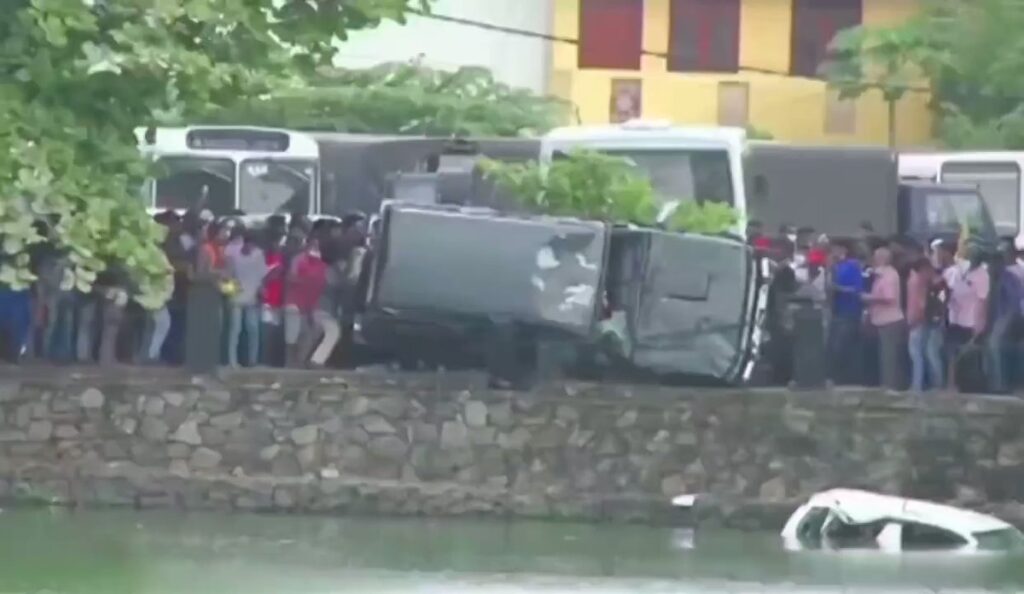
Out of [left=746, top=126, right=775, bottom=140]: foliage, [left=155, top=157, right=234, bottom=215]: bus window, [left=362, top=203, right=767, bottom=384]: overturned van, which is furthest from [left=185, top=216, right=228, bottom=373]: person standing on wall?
[left=746, top=126, right=775, bottom=140]: foliage

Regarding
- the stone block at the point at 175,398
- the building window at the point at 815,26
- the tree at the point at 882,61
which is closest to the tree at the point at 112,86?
the stone block at the point at 175,398

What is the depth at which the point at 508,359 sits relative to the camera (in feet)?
86.2

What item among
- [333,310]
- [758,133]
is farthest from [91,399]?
[758,133]

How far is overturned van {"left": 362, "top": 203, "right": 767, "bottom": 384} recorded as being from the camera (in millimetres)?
25984

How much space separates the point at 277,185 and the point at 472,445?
8.24 meters

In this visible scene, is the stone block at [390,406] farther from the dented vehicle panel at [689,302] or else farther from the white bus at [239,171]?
the white bus at [239,171]

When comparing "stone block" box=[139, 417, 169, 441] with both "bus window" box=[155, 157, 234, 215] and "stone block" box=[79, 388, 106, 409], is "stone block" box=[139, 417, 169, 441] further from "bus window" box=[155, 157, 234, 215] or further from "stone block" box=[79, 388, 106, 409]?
"bus window" box=[155, 157, 234, 215]

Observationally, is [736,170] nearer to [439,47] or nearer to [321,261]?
[321,261]

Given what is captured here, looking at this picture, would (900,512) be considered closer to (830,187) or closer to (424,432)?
(424,432)

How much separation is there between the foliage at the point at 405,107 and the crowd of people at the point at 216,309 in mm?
15058

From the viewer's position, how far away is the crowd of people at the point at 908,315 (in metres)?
25.5

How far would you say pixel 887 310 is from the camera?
2572cm

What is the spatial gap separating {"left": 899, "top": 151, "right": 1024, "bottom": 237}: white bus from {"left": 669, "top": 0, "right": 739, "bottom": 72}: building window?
65.0ft

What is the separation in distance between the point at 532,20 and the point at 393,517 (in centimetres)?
3074
